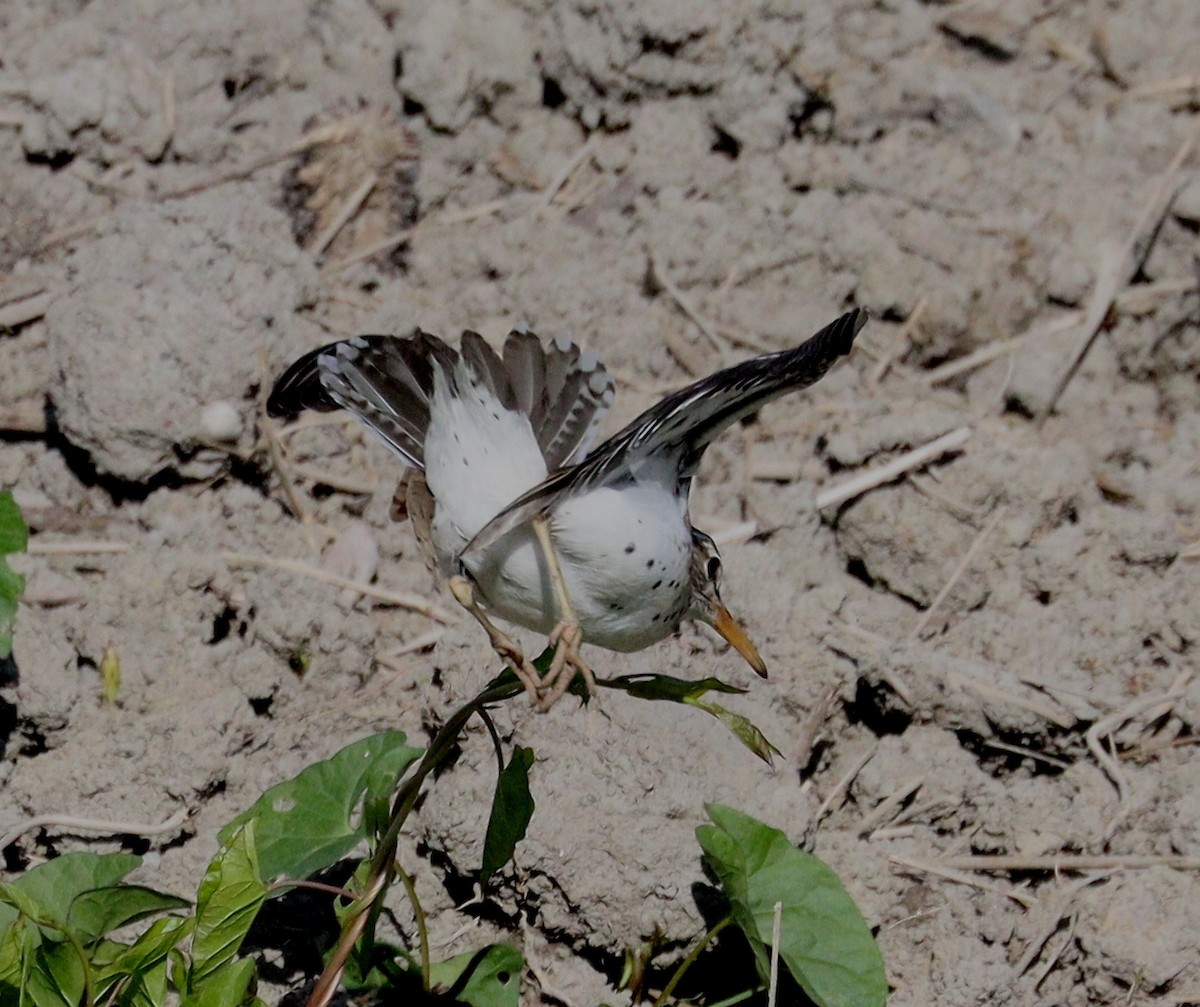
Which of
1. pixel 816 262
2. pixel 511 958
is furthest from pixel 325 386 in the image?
pixel 816 262

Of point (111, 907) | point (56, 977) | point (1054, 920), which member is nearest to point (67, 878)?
point (111, 907)

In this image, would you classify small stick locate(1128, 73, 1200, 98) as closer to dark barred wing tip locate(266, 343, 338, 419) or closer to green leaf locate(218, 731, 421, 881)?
dark barred wing tip locate(266, 343, 338, 419)

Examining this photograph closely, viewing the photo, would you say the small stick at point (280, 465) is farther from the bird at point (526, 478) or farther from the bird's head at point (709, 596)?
the bird's head at point (709, 596)

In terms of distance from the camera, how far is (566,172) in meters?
6.04

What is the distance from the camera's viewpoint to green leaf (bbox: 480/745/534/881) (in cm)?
342

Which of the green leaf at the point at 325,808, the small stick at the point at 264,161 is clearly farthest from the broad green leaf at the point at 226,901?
the small stick at the point at 264,161

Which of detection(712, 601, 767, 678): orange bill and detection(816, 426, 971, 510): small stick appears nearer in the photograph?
detection(712, 601, 767, 678): orange bill

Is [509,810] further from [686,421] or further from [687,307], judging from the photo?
[687,307]

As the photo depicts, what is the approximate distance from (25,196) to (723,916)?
3.35 metres

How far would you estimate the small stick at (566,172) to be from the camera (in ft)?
19.6

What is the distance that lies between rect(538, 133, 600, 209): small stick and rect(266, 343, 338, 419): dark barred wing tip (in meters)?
1.86

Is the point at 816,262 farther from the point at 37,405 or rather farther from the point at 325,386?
the point at 37,405

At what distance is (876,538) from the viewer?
5.20m

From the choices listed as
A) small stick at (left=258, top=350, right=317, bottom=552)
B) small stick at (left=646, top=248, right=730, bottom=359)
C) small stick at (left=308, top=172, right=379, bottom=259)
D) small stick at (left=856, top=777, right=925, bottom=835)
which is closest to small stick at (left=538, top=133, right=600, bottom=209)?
small stick at (left=646, top=248, right=730, bottom=359)
